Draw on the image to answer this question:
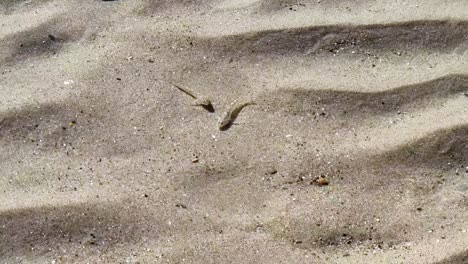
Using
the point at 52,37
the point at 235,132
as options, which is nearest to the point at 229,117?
the point at 235,132

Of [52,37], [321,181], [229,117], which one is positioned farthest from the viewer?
[52,37]

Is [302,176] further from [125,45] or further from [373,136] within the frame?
[125,45]

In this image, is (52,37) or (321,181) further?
(52,37)

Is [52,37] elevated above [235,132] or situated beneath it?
elevated above

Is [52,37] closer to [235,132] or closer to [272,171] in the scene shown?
[235,132]

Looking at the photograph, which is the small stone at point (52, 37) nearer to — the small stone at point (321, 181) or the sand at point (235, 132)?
the sand at point (235, 132)

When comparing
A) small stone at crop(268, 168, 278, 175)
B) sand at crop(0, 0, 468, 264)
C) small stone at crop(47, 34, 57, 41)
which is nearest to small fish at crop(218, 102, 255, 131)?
sand at crop(0, 0, 468, 264)
